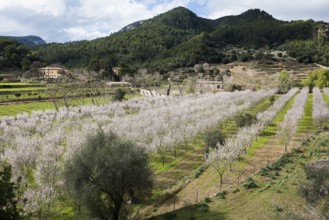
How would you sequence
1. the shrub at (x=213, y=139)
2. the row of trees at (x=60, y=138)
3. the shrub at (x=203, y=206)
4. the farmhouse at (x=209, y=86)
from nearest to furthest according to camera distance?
the shrub at (x=203, y=206) < the row of trees at (x=60, y=138) < the shrub at (x=213, y=139) < the farmhouse at (x=209, y=86)

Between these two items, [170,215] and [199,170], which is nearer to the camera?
[170,215]

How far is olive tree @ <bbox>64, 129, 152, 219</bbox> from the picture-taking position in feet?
69.8

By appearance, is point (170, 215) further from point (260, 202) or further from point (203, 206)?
point (260, 202)

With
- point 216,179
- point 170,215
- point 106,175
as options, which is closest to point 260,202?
point 170,215

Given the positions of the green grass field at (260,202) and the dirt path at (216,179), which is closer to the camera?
the green grass field at (260,202)

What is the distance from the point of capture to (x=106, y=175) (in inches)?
835

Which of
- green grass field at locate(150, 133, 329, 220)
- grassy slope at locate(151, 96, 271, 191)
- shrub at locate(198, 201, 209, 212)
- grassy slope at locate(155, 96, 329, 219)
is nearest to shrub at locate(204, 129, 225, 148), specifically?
grassy slope at locate(151, 96, 271, 191)

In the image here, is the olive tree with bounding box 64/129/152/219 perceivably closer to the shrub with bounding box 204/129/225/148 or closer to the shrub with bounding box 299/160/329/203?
the shrub with bounding box 299/160/329/203

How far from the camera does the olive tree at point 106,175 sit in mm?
21266

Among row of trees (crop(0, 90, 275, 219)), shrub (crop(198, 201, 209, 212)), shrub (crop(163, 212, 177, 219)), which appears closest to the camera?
shrub (crop(163, 212, 177, 219))

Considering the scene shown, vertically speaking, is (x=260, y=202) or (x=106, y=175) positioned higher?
(x=106, y=175)

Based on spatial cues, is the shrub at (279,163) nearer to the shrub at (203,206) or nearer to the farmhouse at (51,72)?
the shrub at (203,206)

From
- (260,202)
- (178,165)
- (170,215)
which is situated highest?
(260,202)

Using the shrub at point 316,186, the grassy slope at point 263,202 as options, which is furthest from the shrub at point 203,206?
the shrub at point 316,186
